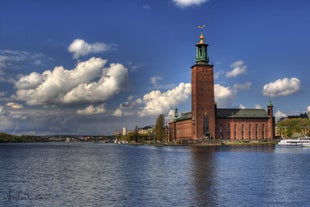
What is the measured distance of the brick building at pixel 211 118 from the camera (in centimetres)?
14312

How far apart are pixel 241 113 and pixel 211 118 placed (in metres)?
15.8

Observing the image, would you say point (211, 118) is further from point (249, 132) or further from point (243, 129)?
point (249, 132)

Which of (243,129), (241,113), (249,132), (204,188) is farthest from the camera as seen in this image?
(241,113)

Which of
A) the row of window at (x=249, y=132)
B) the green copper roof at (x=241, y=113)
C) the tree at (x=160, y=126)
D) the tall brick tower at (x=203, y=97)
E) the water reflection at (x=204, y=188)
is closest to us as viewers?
the water reflection at (x=204, y=188)

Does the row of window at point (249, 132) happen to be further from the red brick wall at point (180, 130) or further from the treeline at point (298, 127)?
the treeline at point (298, 127)

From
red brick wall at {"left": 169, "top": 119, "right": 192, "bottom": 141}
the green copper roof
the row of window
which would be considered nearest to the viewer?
the row of window

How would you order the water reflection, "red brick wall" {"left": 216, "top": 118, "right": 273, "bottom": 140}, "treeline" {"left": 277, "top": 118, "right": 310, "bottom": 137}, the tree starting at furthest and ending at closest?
the tree, "treeline" {"left": 277, "top": 118, "right": 310, "bottom": 137}, "red brick wall" {"left": 216, "top": 118, "right": 273, "bottom": 140}, the water reflection

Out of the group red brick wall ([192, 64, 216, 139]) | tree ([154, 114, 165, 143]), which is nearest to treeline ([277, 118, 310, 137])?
red brick wall ([192, 64, 216, 139])

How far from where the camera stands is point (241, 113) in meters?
155

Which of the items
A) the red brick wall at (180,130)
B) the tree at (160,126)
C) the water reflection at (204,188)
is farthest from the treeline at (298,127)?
the water reflection at (204,188)

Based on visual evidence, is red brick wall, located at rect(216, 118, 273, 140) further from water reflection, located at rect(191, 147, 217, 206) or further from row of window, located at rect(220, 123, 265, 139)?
water reflection, located at rect(191, 147, 217, 206)

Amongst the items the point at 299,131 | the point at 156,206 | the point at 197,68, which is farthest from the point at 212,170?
the point at 299,131

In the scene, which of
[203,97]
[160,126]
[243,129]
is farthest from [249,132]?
[160,126]

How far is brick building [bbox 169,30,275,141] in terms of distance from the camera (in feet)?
470
